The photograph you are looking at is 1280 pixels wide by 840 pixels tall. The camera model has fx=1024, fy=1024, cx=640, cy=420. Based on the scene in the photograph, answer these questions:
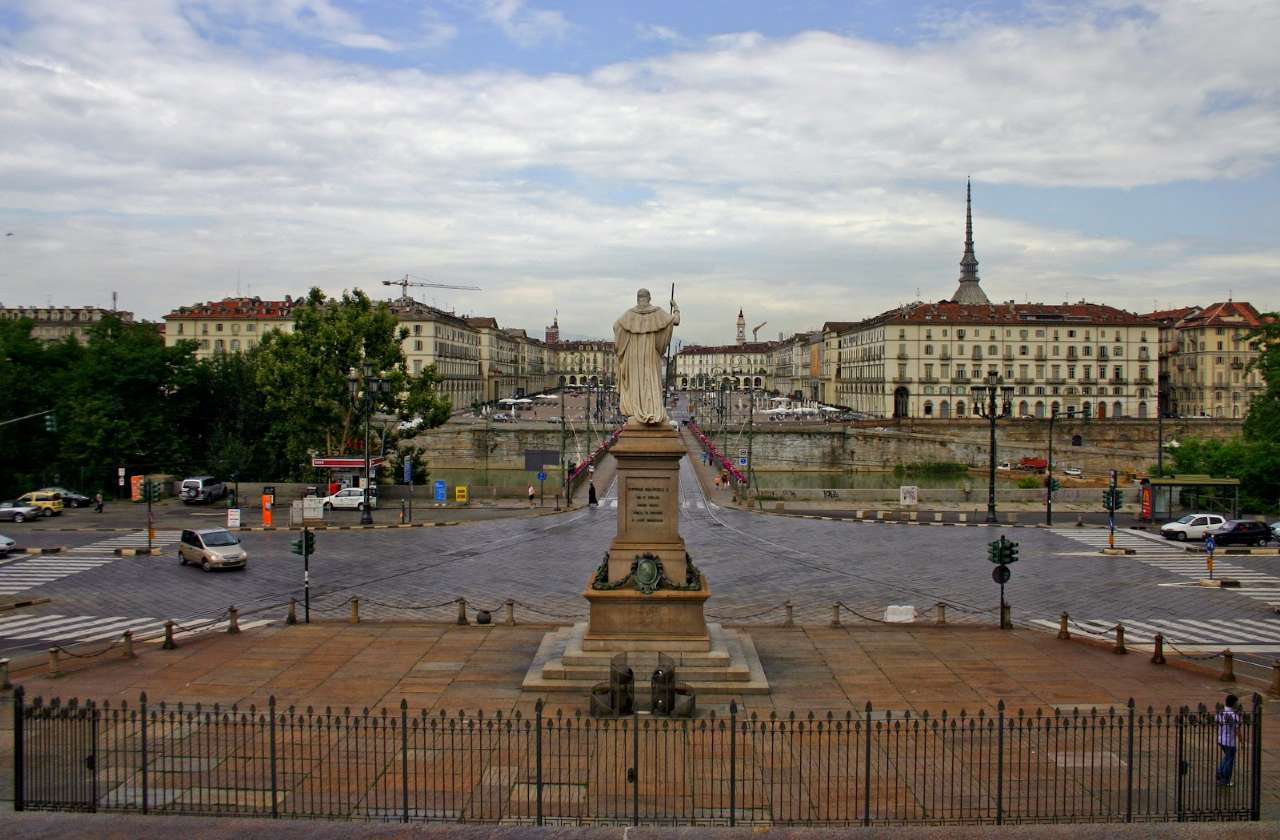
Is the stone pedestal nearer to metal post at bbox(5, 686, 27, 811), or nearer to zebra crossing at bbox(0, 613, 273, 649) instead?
metal post at bbox(5, 686, 27, 811)

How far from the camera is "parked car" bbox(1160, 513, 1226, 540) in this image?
131 ft

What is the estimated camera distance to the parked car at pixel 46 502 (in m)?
47.5

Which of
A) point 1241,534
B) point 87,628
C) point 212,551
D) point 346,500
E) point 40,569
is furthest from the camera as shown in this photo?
point 346,500

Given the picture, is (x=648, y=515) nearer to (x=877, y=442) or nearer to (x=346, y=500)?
(x=346, y=500)

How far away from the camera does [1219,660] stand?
2038cm

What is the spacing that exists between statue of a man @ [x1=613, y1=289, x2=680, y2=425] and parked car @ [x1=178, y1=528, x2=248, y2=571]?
18.7m

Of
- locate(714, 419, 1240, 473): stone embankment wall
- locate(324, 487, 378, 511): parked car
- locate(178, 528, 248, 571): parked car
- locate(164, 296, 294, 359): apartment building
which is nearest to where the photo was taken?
locate(178, 528, 248, 571): parked car

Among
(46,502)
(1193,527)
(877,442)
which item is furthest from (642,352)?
(877,442)

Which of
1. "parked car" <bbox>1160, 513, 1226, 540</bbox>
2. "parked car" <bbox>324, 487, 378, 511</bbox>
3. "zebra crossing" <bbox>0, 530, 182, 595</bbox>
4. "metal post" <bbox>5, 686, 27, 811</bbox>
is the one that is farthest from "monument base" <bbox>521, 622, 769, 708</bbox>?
"parked car" <bbox>324, 487, 378, 511</bbox>

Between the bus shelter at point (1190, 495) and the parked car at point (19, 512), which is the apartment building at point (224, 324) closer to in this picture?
the parked car at point (19, 512)

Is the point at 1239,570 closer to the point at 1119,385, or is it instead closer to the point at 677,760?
the point at 677,760

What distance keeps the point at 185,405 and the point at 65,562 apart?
2831cm

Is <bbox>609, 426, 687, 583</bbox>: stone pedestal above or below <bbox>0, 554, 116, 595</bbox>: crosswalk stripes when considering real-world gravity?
above

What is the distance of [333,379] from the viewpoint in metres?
55.2
